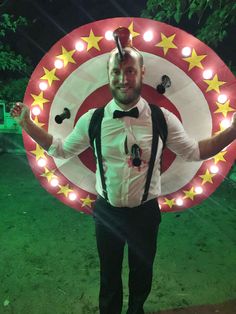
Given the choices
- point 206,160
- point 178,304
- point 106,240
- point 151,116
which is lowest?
point 178,304

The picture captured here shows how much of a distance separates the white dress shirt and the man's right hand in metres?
0.26

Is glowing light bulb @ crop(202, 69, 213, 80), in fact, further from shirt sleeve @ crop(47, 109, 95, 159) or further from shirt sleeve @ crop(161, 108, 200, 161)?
shirt sleeve @ crop(47, 109, 95, 159)

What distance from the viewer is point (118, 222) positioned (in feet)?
8.43

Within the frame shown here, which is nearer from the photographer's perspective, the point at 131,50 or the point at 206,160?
the point at 131,50

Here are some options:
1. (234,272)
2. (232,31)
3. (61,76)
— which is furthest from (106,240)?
(232,31)

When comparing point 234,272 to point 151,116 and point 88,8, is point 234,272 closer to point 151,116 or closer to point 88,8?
point 151,116

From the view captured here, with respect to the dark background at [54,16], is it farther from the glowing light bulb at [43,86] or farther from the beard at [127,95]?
the beard at [127,95]

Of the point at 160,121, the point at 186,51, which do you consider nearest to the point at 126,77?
the point at 160,121

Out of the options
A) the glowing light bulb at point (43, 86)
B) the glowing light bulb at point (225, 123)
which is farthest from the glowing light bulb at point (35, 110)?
the glowing light bulb at point (225, 123)

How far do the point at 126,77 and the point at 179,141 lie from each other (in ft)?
1.97

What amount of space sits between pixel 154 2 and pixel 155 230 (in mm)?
4050

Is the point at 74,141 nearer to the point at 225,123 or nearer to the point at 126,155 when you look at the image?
the point at 126,155

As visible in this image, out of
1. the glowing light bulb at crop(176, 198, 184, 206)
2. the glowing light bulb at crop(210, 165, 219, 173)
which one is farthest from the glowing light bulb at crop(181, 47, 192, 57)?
the glowing light bulb at crop(176, 198, 184, 206)

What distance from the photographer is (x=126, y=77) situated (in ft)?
7.07
